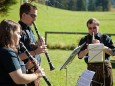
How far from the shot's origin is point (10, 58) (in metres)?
4.00

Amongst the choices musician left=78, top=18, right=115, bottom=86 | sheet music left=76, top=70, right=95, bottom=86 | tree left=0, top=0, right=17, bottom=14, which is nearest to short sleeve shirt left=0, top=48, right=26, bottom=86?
sheet music left=76, top=70, right=95, bottom=86

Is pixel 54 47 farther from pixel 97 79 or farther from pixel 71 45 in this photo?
pixel 97 79

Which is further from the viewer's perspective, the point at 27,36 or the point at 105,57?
the point at 105,57

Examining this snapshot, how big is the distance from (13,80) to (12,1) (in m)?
24.5

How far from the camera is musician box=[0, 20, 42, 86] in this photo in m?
4.00

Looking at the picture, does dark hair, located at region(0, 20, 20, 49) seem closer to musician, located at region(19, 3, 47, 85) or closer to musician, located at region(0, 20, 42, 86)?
musician, located at region(0, 20, 42, 86)

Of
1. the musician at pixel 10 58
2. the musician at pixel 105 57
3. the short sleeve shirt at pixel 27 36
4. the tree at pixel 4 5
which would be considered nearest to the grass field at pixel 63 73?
the musician at pixel 105 57

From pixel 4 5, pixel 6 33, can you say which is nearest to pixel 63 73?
pixel 6 33

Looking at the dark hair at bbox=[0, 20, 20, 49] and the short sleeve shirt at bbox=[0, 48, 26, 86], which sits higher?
the dark hair at bbox=[0, 20, 20, 49]

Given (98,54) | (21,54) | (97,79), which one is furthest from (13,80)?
(97,79)

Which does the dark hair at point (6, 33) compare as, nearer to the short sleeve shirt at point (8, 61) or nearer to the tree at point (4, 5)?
the short sleeve shirt at point (8, 61)

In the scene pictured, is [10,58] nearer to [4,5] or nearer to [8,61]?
[8,61]

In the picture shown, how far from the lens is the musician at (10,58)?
13.1 ft

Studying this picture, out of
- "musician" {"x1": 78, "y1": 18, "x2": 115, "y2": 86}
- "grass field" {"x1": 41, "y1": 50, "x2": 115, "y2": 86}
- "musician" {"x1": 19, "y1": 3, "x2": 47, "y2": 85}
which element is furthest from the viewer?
"grass field" {"x1": 41, "y1": 50, "x2": 115, "y2": 86}
